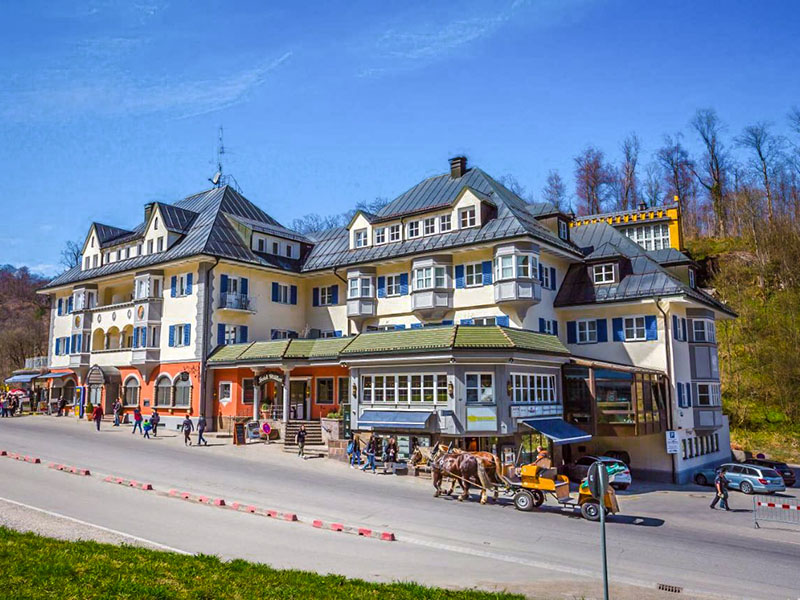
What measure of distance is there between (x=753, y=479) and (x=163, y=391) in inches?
1378

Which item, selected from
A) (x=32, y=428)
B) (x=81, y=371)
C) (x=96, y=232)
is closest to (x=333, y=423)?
(x=32, y=428)

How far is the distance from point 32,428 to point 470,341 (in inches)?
1093

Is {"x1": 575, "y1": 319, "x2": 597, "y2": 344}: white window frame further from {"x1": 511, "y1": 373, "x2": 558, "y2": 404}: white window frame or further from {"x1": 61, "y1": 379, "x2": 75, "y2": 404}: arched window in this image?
{"x1": 61, "y1": 379, "x2": 75, "y2": 404}: arched window

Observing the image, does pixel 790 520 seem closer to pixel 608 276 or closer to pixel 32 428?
pixel 608 276

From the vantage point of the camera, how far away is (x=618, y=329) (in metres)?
38.1

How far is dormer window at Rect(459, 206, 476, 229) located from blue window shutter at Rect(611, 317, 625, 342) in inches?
401

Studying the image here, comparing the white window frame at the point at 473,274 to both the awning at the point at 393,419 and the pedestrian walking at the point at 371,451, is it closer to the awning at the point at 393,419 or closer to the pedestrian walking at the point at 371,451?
the awning at the point at 393,419

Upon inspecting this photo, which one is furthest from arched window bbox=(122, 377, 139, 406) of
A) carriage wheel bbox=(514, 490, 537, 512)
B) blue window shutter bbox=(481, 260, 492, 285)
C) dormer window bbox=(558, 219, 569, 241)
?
carriage wheel bbox=(514, 490, 537, 512)

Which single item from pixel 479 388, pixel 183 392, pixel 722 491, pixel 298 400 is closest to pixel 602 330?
pixel 479 388

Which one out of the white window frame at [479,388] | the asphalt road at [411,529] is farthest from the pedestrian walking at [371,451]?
the white window frame at [479,388]

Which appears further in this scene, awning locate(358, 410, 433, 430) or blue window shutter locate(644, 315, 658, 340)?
blue window shutter locate(644, 315, 658, 340)

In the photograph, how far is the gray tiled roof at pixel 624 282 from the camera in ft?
121

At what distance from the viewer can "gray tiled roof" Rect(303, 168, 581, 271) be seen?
121ft

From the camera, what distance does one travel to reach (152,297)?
42469mm
